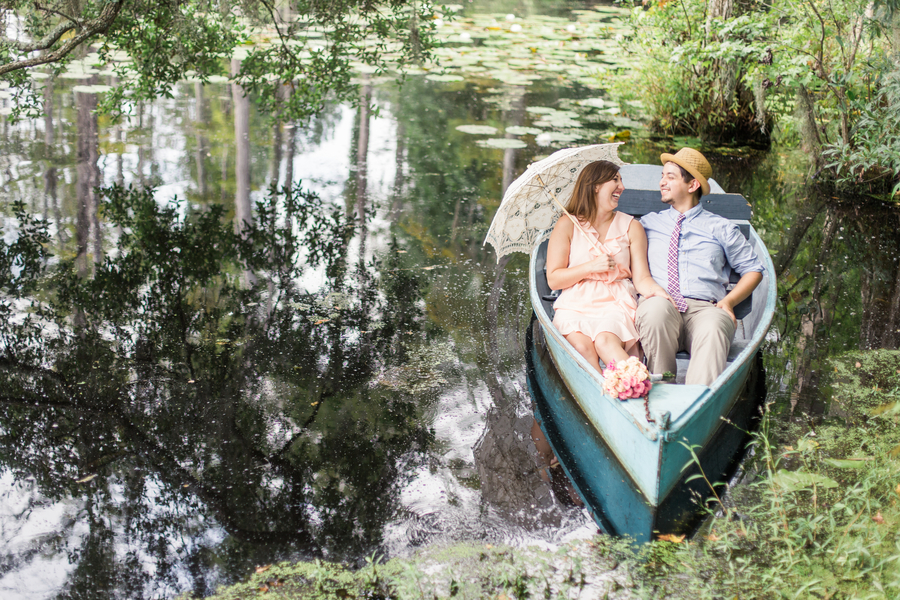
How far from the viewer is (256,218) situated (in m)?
6.32

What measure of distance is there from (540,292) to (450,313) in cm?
83

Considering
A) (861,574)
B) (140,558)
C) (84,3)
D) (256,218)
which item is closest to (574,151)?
(861,574)

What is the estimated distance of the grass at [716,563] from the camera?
2688mm

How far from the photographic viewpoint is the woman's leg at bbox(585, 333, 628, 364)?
358 cm

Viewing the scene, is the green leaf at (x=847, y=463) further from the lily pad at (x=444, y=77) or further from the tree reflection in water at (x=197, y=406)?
the lily pad at (x=444, y=77)

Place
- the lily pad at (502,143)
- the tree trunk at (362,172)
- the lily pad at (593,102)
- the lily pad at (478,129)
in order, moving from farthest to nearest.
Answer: the lily pad at (593,102) → the lily pad at (478,129) → the lily pad at (502,143) → the tree trunk at (362,172)

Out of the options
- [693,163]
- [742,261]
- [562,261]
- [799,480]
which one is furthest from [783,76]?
[799,480]

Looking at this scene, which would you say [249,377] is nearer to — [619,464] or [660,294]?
[619,464]

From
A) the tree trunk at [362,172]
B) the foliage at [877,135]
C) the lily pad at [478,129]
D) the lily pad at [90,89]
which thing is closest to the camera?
the foliage at [877,135]

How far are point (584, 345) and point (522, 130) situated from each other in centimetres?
637

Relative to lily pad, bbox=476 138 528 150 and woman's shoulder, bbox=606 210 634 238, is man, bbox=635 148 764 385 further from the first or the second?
lily pad, bbox=476 138 528 150

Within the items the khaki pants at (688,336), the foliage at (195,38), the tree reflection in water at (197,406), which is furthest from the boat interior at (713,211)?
the foliage at (195,38)

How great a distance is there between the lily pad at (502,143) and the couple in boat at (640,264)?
4.87 metres


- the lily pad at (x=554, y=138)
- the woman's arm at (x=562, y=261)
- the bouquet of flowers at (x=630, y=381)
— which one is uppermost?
the lily pad at (x=554, y=138)
